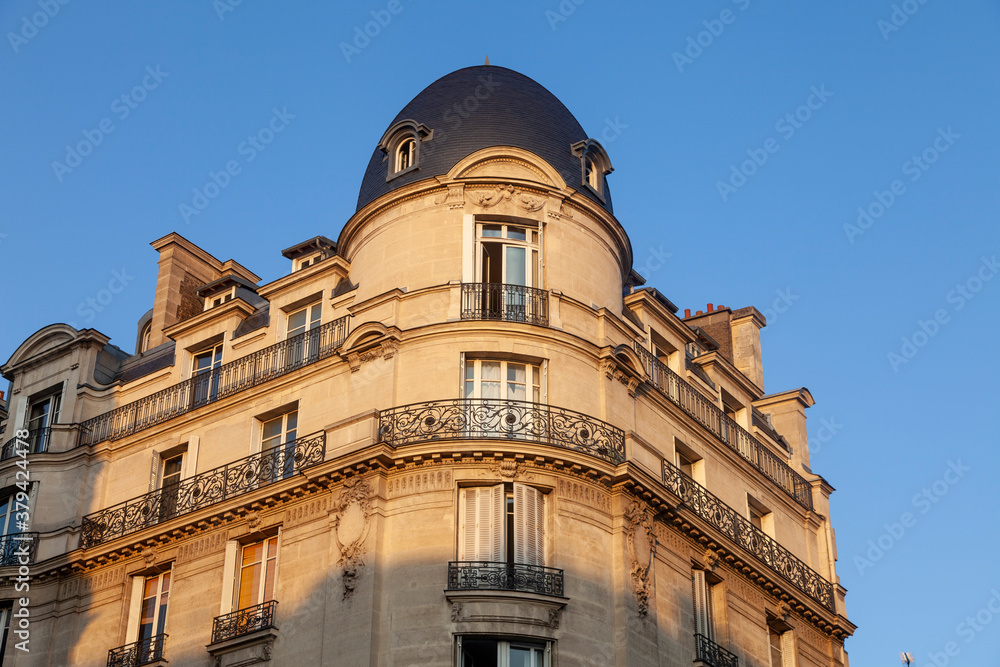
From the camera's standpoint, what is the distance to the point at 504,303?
1066 inches

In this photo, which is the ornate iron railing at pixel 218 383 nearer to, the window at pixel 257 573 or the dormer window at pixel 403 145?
the dormer window at pixel 403 145

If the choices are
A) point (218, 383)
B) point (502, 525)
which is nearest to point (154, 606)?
point (218, 383)

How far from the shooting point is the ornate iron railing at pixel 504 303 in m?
26.9

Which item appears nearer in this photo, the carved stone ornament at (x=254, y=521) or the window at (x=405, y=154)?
the carved stone ornament at (x=254, y=521)

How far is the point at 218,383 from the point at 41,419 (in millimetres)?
5091

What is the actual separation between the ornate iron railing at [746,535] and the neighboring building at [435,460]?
0.08 m

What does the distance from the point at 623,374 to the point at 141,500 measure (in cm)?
1001

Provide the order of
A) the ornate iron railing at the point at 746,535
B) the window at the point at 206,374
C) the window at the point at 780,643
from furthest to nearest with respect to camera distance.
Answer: the window at the point at 206,374 → the window at the point at 780,643 → the ornate iron railing at the point at 746,535

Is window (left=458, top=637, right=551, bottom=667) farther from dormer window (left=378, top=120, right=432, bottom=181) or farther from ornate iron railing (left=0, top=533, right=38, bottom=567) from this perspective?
ornate iron railing (left=0, top=533, right=38, bottom=567)

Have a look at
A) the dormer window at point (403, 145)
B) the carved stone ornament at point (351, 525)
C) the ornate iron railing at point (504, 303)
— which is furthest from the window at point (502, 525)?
the dormer window at point (403, 145)

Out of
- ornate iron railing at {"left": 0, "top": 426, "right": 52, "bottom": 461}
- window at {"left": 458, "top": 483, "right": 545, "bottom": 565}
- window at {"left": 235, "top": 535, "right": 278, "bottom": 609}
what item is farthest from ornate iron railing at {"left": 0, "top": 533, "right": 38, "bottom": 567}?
window at {"left": 458, "top": 483, "right": 545, "bottom": 565}

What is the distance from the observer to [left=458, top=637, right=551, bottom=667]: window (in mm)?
23656

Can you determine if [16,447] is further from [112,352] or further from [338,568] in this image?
[338,568]

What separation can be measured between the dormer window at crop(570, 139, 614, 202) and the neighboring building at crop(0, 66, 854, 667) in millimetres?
105
